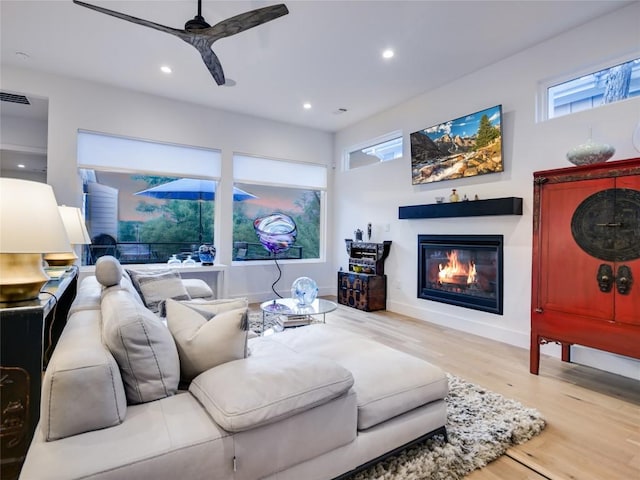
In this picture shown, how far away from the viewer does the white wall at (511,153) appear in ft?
9.57

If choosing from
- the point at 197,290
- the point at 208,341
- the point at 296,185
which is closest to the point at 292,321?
the point at 197,290

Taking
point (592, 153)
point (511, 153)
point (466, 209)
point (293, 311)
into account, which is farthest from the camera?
point (466, 209)

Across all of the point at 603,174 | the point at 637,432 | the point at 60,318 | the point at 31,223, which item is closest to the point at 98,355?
the point at 31,223

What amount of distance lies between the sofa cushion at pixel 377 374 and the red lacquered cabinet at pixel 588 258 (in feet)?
4.96

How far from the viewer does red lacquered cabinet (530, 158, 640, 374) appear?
7.64ft

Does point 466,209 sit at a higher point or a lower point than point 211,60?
lower

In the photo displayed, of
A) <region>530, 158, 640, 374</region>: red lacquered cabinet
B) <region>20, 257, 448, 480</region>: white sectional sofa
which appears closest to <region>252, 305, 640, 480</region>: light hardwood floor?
<region>530, 158, 640, 374</region>: red lacquered cabinet

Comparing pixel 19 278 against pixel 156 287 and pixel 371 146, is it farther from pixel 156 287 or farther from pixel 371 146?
pixel 371 146

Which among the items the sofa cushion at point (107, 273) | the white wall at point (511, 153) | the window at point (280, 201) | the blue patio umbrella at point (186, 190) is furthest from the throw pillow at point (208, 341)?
the window at point (280, 201)

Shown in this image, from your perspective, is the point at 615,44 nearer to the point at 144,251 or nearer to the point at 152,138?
the point at 152,138

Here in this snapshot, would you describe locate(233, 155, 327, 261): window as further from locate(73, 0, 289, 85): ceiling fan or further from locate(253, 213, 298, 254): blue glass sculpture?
locate(73, 0, 289, 85): ceiling fan

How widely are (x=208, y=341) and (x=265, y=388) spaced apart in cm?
37

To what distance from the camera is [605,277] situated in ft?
8.01

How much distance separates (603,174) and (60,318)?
4.29 m
